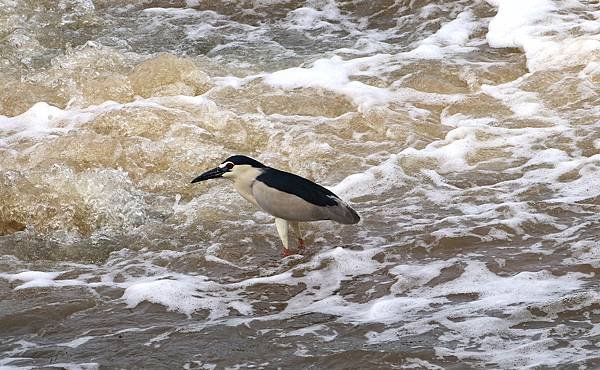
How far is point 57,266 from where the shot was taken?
6.49m

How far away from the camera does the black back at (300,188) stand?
6465 mm

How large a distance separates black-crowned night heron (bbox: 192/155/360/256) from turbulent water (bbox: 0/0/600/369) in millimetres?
211

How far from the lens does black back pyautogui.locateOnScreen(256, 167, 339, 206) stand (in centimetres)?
646

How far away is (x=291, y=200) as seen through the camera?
6.50 metres

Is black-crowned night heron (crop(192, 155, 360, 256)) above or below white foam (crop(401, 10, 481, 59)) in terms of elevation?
above

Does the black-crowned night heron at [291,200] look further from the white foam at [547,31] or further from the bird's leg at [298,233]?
the white foam at [547,31]

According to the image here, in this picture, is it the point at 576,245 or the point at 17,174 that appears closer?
the point at 576,245

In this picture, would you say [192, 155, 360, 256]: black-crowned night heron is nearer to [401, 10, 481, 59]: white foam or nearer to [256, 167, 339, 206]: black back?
[256, 167, 339, 206]: black back

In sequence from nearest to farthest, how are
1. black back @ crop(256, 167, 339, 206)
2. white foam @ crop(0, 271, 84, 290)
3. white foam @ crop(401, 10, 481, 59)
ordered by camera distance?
1. white foam @ crop(0, 271, 84, 290)
2. black back @ crop(256, 167, 339, 206)
3. white foam @ crop(401, 10, 481, 59)

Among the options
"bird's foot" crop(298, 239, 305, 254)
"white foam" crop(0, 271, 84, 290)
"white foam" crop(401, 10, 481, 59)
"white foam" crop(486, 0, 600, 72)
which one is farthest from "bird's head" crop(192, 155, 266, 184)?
"white foam" crop(401, 10, 481, 59)

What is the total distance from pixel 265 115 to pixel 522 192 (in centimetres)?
288

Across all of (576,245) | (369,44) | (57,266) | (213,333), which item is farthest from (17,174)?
(369,44)

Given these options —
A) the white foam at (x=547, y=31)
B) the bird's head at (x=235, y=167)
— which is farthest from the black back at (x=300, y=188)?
the white foam at (x=547, y=31)

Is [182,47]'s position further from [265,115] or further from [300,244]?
[300,244]
